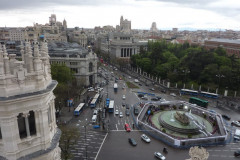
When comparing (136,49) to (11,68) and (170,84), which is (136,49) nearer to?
(170,84)

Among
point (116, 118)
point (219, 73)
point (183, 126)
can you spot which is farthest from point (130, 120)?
point (219, 73)

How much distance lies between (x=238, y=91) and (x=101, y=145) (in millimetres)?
55966

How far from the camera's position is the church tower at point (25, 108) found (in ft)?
33.4

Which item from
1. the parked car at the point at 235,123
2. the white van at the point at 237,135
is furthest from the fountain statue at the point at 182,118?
the parked car at the point at 235,123

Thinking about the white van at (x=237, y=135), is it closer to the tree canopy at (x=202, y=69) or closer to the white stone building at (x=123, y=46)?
the tree canopy at (x=202, y=69)

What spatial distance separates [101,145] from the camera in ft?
123

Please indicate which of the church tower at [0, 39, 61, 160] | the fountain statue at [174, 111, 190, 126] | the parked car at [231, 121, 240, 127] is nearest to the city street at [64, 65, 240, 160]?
the parked car at [231, 121, 240, 127]

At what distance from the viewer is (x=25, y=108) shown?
10781 millimetres

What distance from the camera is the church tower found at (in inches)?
401

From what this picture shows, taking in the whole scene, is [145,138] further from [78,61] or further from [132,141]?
[78,61]

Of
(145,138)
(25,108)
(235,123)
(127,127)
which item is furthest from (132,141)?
(25,108)

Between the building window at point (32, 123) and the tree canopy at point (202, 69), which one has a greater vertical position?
the building window at point (32, 123)

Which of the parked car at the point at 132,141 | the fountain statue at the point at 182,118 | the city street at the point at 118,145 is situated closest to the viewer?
the city street at the point at 118,145

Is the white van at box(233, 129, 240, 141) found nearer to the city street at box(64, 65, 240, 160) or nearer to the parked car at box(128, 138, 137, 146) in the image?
the city street at box(64, 65, 240, 160)
